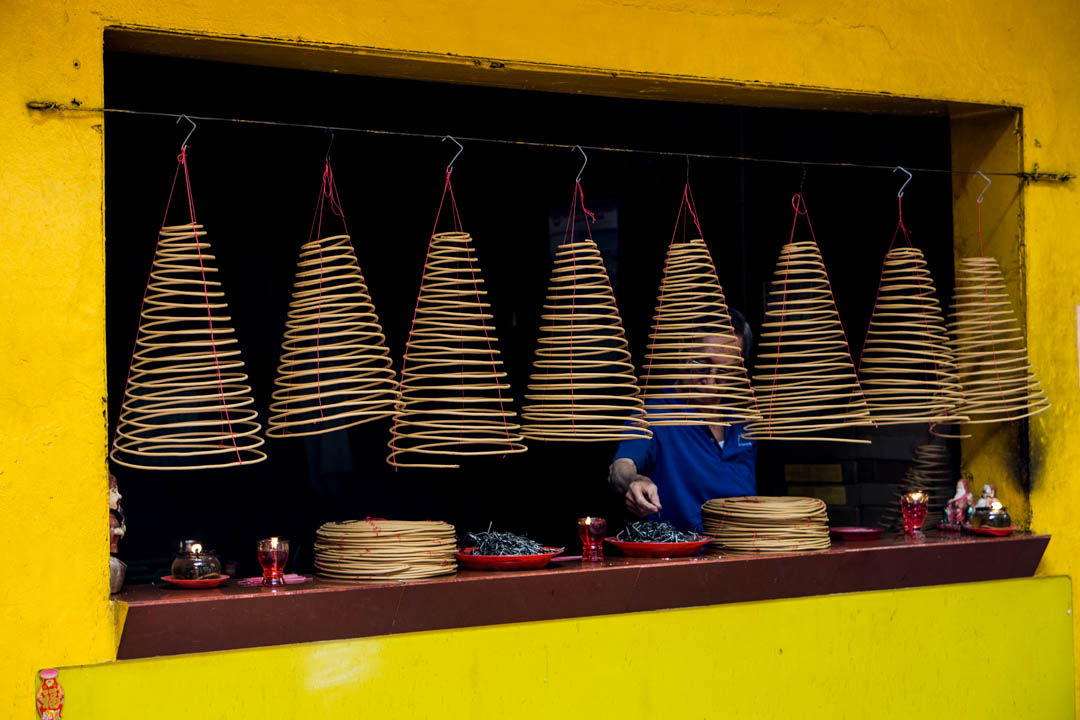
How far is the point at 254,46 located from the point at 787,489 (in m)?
4.20

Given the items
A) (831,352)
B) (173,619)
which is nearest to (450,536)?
(173,619)

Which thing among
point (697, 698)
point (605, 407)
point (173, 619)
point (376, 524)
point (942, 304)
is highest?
point (942, 304)

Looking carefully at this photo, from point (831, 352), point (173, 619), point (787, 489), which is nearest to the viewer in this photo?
point (173, 619)

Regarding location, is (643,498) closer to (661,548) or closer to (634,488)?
(634,488)

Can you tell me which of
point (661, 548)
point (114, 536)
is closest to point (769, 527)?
point (661, 548)

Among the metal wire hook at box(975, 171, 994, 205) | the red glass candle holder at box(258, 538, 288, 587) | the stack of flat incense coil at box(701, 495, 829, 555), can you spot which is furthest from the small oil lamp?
the metal wire hook at box(975, 171, 994, 205)

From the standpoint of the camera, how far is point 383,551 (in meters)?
3.52

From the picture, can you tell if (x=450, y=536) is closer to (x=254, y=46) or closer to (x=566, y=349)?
(x=566, y=349)

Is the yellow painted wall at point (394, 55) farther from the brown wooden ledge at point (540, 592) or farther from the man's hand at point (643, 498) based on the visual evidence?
the man's hand at point (643, 498)

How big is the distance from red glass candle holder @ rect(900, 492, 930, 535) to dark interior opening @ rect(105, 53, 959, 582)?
1.30 m

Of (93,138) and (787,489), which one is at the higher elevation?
(93,138)

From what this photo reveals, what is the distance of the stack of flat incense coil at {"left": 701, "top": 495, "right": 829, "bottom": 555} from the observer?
4074mm

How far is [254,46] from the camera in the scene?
141 inches

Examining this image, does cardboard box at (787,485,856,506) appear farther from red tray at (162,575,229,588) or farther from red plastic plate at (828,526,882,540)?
red tray at (162,575,229,588)
